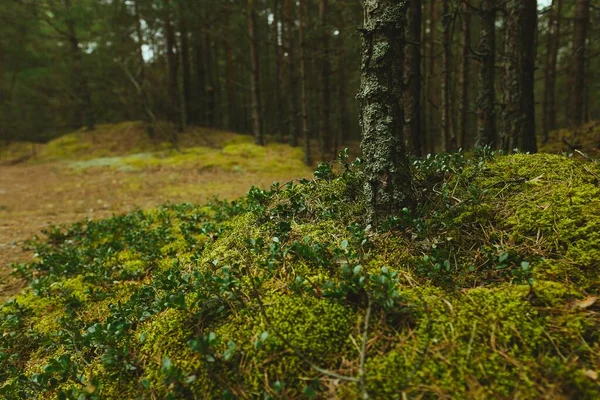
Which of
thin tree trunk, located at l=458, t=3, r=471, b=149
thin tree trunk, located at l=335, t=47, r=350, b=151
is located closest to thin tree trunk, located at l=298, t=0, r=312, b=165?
thin tree trunk, located at l=335, t=47, r=350, b=151

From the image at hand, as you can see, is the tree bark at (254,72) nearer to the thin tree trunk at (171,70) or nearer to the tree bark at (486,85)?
the thin tree trunk at (171,70)

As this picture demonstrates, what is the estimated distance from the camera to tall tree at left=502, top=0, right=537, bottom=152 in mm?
5406

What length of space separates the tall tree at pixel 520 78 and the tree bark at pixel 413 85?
135cm

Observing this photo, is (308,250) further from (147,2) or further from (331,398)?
(147,2)

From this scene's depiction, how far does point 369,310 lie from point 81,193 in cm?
1140

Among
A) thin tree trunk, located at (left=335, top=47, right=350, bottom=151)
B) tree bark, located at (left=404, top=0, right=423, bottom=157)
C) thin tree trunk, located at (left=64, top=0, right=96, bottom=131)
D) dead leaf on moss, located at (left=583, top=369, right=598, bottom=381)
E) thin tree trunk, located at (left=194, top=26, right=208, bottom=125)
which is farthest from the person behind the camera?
thin tree trunk, located at (left=194, top=26, right=208, bottom=125)

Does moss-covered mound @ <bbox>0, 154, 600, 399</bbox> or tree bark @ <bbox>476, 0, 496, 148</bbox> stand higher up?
tree bark @ <bbox>476, 0, 496, 148</bbox>

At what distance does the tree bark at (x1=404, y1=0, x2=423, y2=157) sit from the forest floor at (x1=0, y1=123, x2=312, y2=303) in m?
4.18

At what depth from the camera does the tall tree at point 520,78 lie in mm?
5406

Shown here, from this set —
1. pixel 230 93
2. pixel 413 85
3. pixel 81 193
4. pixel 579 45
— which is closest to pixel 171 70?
pixel 230 93

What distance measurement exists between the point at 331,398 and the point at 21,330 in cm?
304

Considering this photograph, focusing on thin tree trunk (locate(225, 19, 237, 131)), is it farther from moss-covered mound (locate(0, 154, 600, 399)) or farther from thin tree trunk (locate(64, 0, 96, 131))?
moss-covered mound (locate(0, 154, 600, 399))

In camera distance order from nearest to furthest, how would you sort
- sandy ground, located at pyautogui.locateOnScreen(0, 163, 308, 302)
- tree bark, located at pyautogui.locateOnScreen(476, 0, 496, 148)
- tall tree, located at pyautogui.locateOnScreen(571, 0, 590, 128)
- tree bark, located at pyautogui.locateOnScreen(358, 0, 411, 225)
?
tree bark, located at pyautogui.locateOnScreen(358, 0, 411, 225) → sandy ground, located at pyautogui.locateOnScreen(0, 163, 308, 302) → tree bark, located at pyautogui.locateOnScreen(476, 0, 496, 148) → tall tree, located at pyautogui.locateOnScreen(571, 0, 590, 128)

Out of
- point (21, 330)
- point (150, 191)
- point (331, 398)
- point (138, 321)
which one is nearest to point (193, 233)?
point (21, 330)
